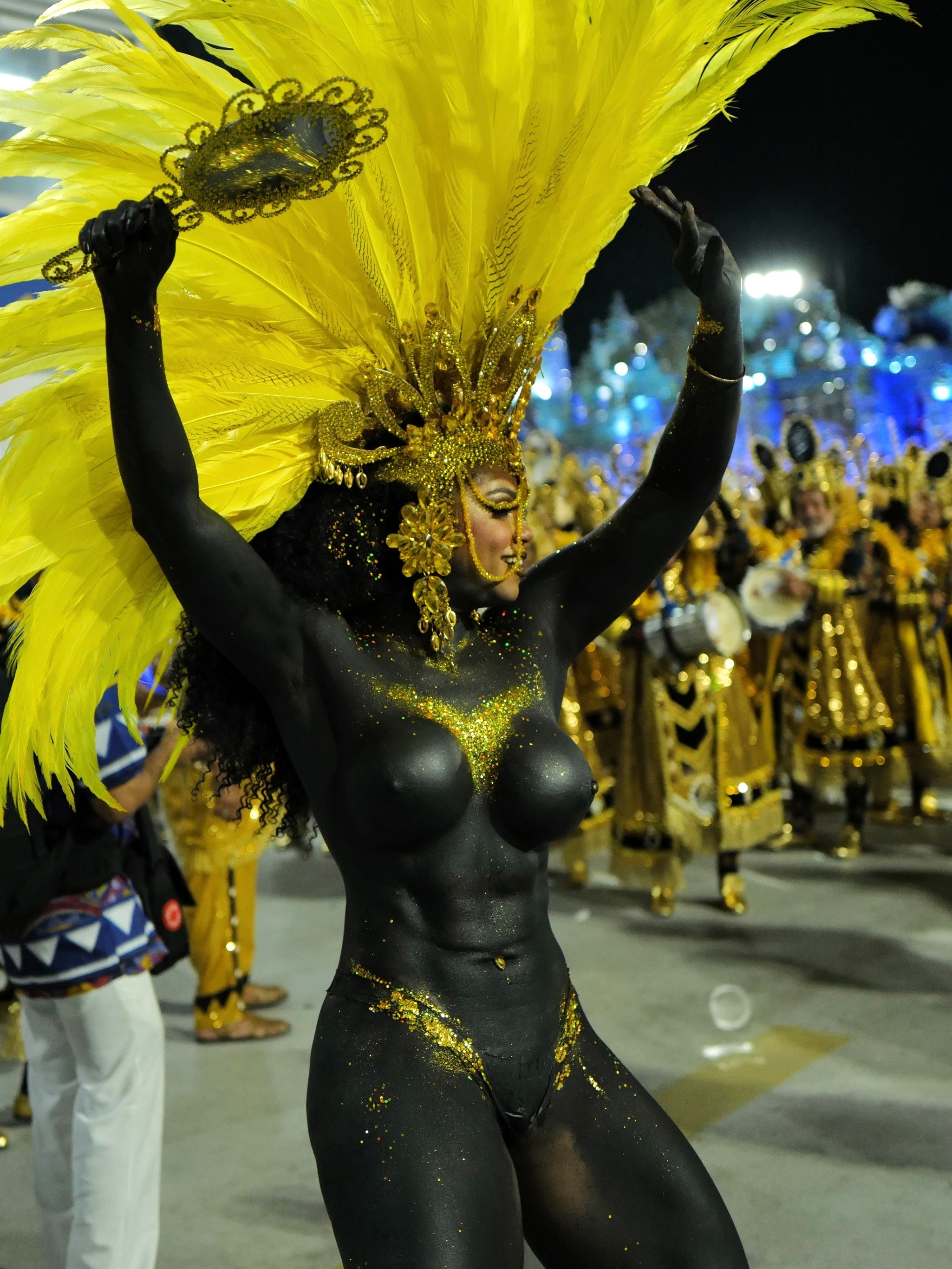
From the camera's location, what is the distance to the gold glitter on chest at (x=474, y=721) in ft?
5.85

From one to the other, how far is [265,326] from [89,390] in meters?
0.28

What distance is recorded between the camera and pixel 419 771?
1678 mm

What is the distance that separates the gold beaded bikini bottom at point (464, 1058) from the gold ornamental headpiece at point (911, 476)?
6607 millimetres

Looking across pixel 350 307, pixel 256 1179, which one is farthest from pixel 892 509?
pixel 350 307

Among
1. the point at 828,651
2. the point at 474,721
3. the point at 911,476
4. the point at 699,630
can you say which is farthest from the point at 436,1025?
the point at 911,476

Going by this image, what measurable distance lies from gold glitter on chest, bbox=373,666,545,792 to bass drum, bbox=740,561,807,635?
5.15 m

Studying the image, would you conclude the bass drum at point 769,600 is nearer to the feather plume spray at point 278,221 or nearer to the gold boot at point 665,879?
the gold boot at point 665,879

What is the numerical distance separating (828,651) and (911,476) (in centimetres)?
161

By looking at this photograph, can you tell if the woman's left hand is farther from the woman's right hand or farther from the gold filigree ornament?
the woman's right hand

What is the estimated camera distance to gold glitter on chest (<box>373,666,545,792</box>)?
1784mm

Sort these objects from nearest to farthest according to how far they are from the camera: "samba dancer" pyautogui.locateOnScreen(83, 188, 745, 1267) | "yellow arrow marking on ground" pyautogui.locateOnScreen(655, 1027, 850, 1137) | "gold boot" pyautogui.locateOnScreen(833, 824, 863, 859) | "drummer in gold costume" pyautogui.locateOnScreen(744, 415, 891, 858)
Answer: "samba dancer" pyautogui.locateOnScreen(83, 188, 745, 1267), "yellow arrow marking on ground" pyautogui.locateOnScreen(655, 1027, 850, 1137), "drummer in gold costume" pyautogui.locateOnScreen(744, 415, 891, 858), "gold boot" pyautogui.locateOnScreen(833, 824, 863, 859)

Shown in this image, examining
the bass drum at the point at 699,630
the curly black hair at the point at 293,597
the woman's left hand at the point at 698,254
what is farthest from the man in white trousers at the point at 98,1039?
the bass drum at the point at 699,630

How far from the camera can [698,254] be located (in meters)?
1.88

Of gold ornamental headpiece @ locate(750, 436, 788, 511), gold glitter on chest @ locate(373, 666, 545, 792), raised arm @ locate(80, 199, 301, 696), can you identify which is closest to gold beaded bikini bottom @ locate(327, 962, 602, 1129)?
gold glitter on chest @ locate(373, 666, 545, 792)
